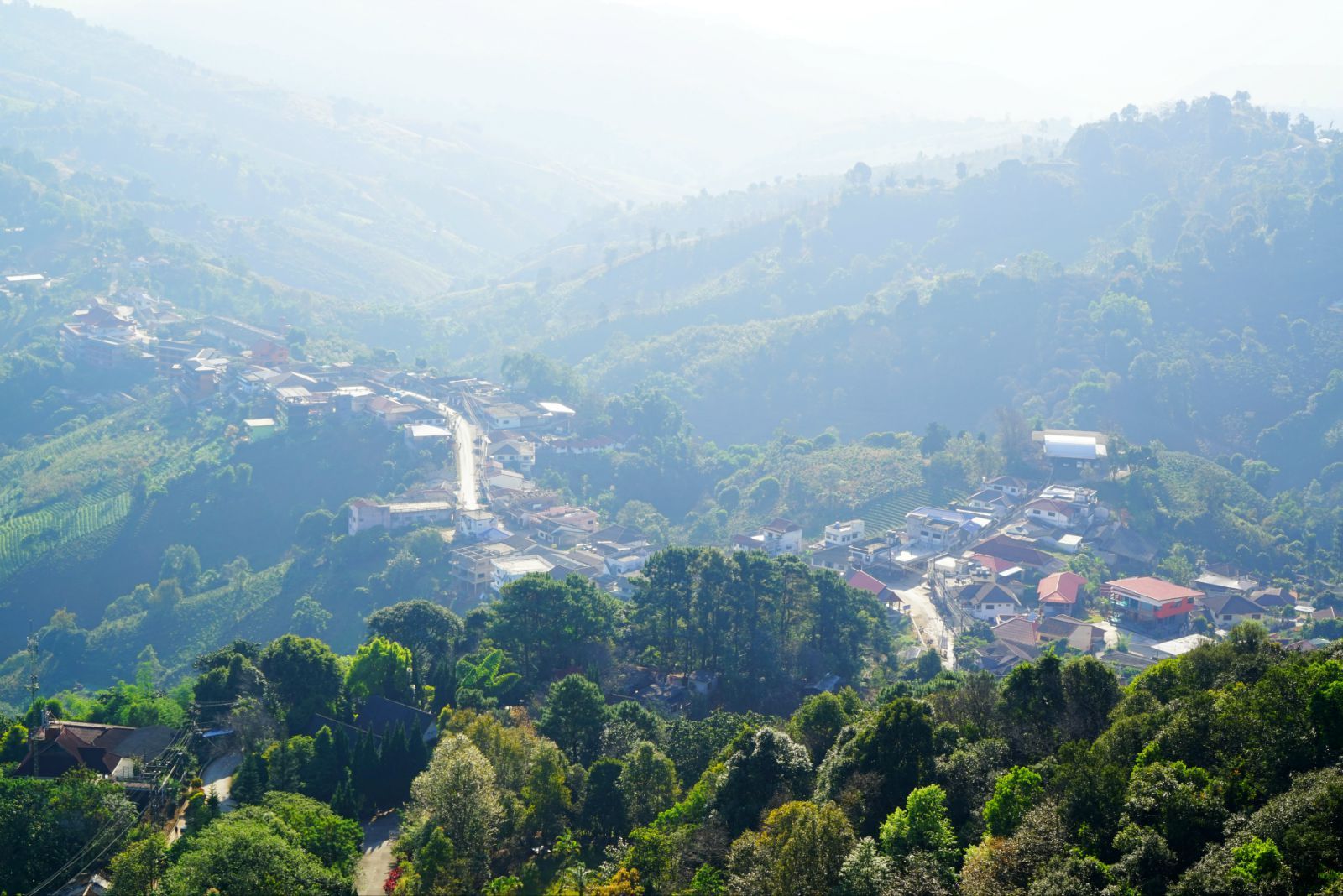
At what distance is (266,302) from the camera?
73.9 metres

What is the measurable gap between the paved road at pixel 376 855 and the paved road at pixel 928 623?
17.6 metres

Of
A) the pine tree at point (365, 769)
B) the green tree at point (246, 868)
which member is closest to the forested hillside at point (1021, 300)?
the pine tree at point (365, 769)

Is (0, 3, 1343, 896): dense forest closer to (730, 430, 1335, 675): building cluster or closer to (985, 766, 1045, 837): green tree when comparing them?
(985, 766, 1045, 837): green tree

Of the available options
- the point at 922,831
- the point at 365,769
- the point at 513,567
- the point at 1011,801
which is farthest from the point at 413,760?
the point at 513,567

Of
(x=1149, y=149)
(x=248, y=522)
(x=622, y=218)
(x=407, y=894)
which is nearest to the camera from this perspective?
(x=407, y=894)

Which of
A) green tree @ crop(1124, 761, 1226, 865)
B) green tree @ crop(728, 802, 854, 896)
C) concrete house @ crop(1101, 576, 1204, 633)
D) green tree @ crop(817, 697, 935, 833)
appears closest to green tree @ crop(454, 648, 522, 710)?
green tree @ crop(817, 697, 935, 833)

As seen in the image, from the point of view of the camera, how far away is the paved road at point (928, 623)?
33188mm

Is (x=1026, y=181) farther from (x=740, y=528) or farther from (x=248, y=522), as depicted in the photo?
(x=248, y=522)

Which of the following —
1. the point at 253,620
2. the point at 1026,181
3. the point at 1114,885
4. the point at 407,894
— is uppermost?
the point at 1026,181

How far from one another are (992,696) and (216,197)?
96.2 meters

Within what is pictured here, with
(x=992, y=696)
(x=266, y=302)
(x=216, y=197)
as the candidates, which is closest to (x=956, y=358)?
Answer: (x=266, y=302)

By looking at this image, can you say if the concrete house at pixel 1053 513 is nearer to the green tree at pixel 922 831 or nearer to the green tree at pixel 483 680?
the green tree at pixel 483 680

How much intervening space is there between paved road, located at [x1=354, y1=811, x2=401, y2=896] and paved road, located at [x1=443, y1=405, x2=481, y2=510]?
25472mm

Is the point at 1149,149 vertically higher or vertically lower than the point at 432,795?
higher
